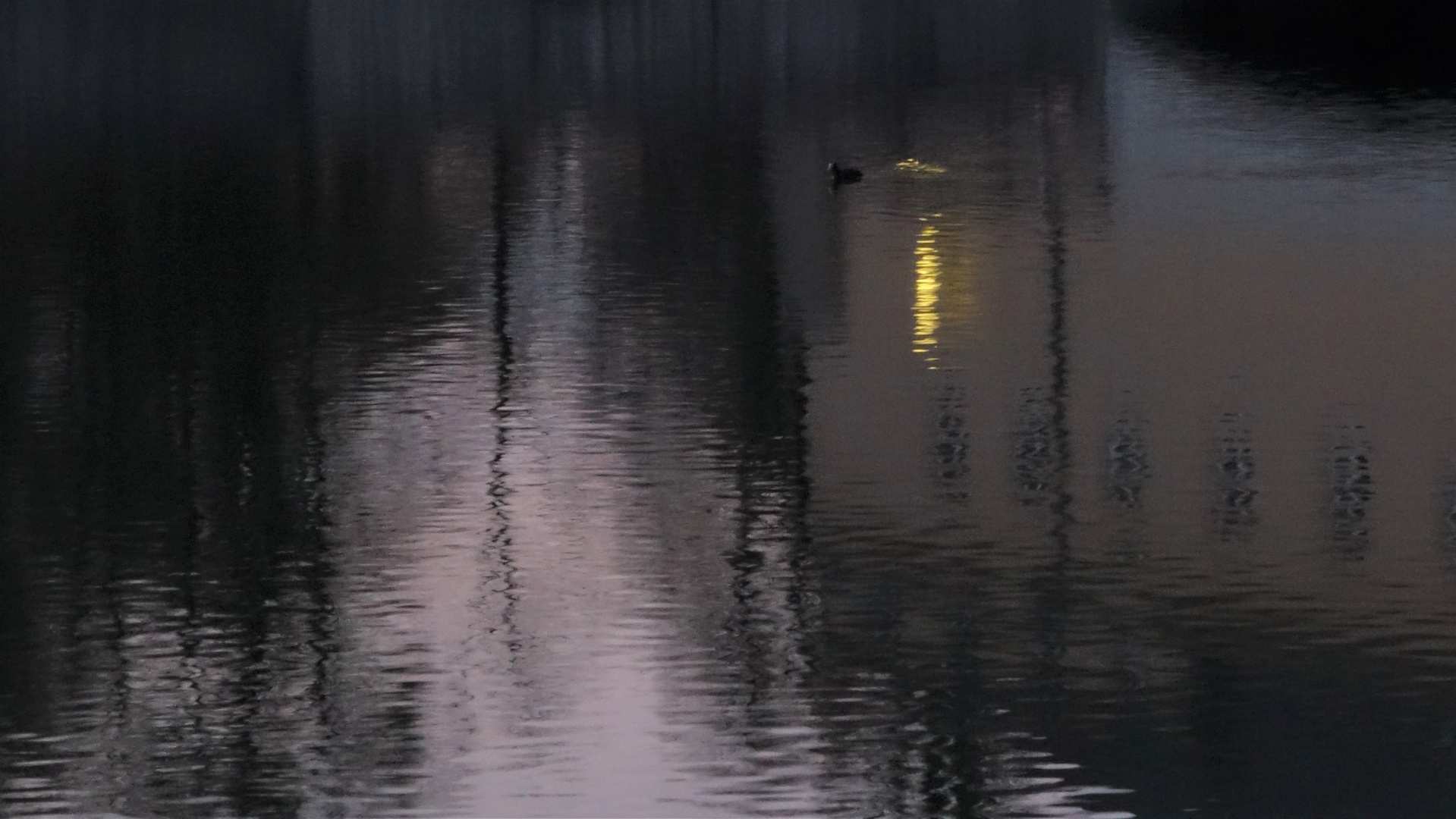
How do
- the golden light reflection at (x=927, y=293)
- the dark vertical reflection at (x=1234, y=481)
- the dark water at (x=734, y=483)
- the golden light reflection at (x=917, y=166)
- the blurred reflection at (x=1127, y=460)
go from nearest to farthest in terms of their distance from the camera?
the dark water at (x=734, y=483) < the dark vertical reflection at (x=1234, y=481) < the blurred reflection at (x=1127, y=460) < the golden light reflection at (x=927, y=293) < the golden light reflection at (x=917, y=166)

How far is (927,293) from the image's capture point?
22.7 m

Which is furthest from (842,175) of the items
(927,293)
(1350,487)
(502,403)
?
(1350,487)

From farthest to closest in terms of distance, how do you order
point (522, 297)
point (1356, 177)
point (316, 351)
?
1. point (1356, 177)
2. point (522, 297)
3. point (316, 351)

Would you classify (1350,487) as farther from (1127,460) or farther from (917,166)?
(917,166)

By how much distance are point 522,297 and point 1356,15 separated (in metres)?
48.3

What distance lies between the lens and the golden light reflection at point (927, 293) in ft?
67.7

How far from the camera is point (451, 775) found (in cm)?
1058

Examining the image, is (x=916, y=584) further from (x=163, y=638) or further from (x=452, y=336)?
(x=452, y=336)

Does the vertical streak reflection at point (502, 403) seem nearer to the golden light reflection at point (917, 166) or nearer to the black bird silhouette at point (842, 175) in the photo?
the black bird silhouette at point (842, 175)

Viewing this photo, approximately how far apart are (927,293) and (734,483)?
7198 mm

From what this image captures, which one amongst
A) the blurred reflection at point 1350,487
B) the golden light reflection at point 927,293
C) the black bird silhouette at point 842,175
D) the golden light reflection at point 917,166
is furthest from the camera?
the golden light reflection at point 917,166

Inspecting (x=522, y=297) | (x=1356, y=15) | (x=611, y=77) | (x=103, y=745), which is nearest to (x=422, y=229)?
(x=522, y=297)

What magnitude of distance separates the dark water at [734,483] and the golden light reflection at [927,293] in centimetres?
10

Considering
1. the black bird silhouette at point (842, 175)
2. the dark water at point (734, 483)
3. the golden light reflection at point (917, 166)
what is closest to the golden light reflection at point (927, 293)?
the dark water at point (734, 483)
